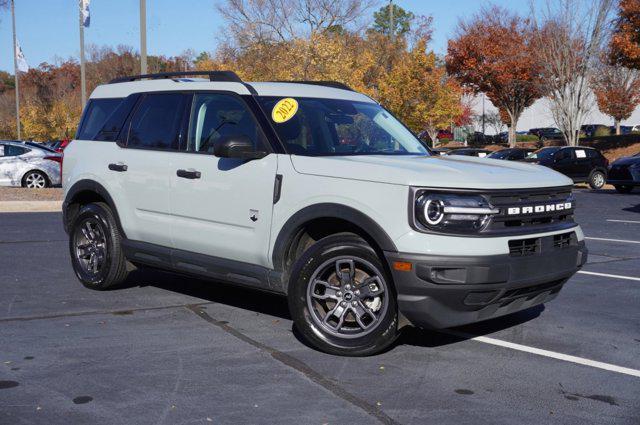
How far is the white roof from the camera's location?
610cm

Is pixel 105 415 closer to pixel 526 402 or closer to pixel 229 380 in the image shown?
pixel 229 380

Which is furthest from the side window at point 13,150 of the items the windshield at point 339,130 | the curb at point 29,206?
the windshield at point 339,130

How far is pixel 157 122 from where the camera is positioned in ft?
22.0

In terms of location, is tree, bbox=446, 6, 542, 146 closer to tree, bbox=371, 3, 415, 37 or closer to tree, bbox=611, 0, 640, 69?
tree, bbox=611, 0, 640, 69

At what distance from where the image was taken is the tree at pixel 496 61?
38.6m

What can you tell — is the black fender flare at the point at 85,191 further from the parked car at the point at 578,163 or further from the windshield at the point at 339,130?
the parked car at the point at 578,163

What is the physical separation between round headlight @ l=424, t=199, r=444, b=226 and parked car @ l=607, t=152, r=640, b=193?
64.3ft

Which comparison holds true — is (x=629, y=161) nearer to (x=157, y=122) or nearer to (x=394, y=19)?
(x=157, y=122)

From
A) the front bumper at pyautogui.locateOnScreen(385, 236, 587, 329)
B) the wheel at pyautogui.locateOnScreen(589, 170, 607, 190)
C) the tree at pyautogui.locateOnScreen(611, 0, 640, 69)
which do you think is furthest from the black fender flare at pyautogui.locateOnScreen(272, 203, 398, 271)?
the tree at pyautogui.locateOnScreen(611, 0, 640, 69)

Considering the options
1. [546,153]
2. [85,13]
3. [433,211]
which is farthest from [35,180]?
[433,211]

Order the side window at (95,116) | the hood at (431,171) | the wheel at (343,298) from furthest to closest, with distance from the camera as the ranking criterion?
the side window at (95,116) < the wheel at (343,298) < the hood at (431,171)

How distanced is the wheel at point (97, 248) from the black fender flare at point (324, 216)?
2134 millimetres

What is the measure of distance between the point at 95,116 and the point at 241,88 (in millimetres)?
2114

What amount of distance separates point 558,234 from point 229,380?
2397 millimetres
